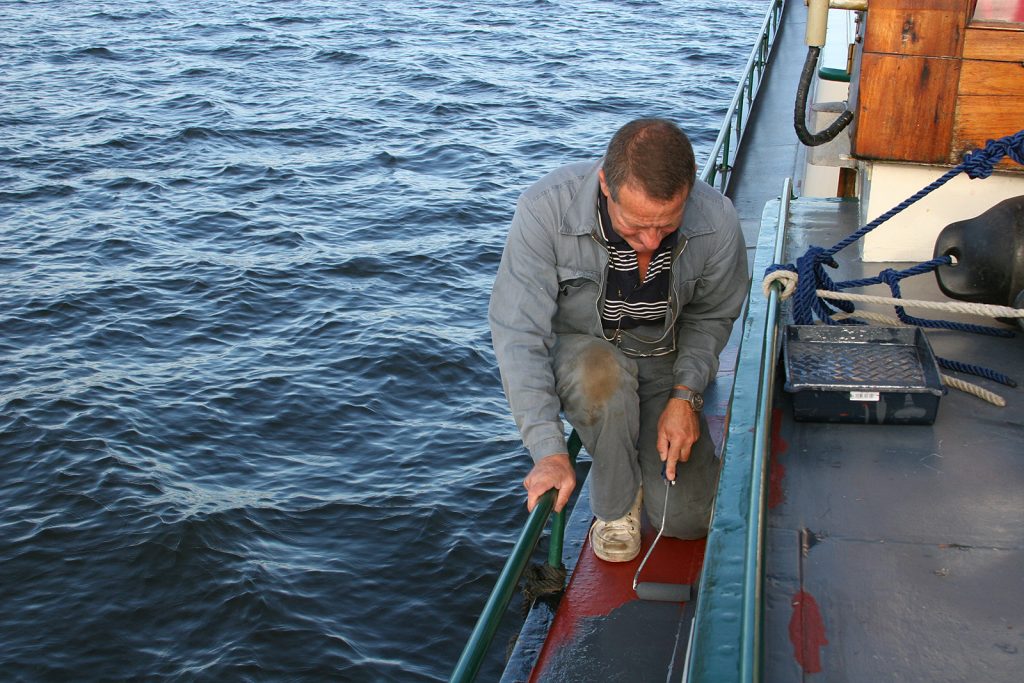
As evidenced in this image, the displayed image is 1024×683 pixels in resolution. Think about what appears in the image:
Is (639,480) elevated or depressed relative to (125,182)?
elevated

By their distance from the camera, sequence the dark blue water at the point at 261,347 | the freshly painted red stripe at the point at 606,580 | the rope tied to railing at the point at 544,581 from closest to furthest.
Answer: the freshly painted red stripe at the point at 606,580 → the rope tied to railing at the point at 544,581 → the dark blue water at the point at 261,347

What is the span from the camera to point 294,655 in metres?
7.25

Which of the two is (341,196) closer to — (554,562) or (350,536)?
(350,536)

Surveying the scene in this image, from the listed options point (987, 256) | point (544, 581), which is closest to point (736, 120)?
point (987, 256)

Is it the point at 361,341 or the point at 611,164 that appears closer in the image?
the point at 611,164

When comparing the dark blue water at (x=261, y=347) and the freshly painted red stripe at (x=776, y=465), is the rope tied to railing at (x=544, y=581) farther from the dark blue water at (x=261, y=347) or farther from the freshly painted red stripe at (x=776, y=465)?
the dark blue water at (x=261, y=347)

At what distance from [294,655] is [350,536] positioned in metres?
1.25

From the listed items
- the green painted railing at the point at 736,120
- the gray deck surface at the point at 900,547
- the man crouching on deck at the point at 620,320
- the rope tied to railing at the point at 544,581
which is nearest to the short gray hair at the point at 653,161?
the man crouching on deck at the point at 620,320

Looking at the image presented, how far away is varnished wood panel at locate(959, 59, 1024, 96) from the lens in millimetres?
5320

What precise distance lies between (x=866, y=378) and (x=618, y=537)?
118 cm

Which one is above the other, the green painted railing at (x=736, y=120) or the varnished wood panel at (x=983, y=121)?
the varnished wood panel at (x=983, y=121)

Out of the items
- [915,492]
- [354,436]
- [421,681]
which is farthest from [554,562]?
[354,436]

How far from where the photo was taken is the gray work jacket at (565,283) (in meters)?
3.93

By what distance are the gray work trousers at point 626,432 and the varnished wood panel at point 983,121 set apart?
218 centimetres
